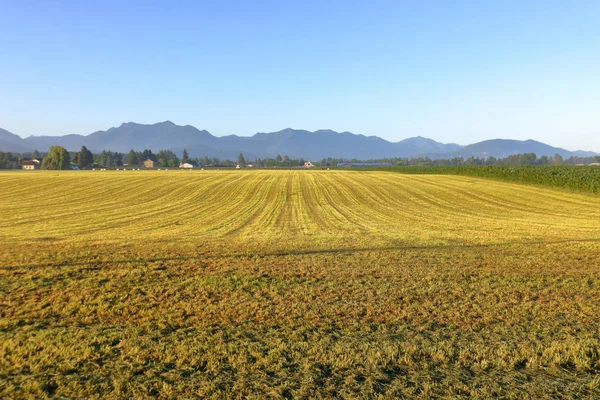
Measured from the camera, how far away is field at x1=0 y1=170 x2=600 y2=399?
19.6 ft

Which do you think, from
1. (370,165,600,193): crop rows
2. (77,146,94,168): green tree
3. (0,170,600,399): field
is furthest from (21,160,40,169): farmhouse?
(0,170,600,399): field

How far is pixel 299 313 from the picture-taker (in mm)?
8922

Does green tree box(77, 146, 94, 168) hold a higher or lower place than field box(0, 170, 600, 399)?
higher

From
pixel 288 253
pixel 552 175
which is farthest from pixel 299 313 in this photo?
pixel 552 175

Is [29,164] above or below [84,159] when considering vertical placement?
below

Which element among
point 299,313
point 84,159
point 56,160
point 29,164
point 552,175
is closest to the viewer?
point 299,313

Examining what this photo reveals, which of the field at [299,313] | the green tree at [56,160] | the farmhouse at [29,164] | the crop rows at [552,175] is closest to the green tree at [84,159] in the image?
the farmhouse at [29,164]

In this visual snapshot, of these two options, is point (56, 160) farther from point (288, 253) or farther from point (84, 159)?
point (288, 253)

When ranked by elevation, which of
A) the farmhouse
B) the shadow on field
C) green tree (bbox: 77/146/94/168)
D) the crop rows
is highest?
green tree (bbox: 77/146/94/168)

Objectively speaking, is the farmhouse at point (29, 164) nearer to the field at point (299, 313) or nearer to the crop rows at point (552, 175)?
the crop rows at point (552, 175)

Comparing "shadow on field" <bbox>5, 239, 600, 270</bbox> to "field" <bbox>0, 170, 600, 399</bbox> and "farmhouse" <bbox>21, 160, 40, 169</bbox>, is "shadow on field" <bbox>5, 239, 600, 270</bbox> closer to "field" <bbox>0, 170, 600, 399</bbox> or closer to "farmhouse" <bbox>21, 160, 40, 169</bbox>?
"field" <bbox>0, 170, 600, 399</bbox>

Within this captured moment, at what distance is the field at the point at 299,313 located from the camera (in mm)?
5965

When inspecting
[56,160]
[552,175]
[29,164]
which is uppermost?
[56,160]

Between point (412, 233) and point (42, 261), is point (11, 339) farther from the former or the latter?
point (412, 233)
